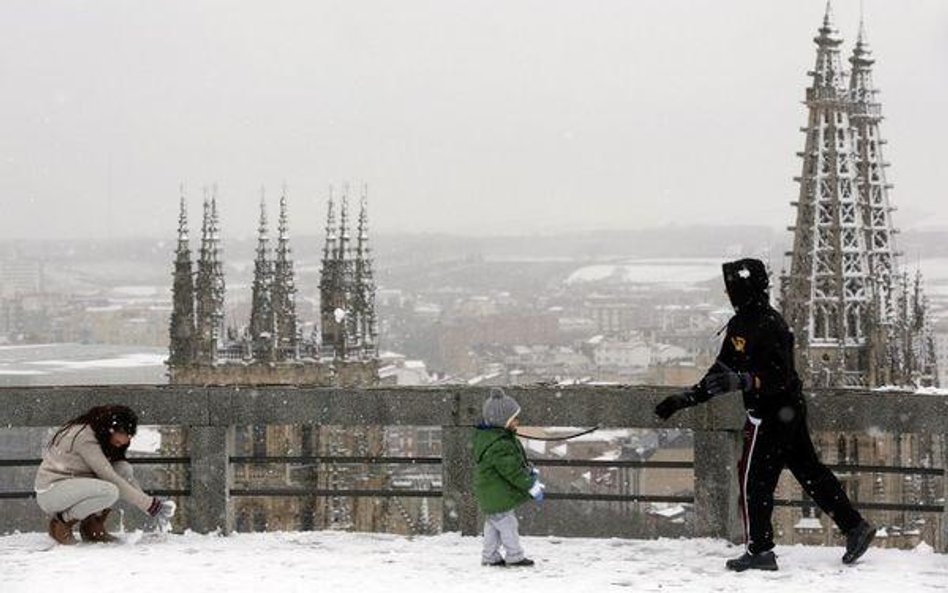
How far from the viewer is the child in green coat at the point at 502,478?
9.03 metres

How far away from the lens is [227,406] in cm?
1027

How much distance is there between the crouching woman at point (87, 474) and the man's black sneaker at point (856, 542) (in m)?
4.33

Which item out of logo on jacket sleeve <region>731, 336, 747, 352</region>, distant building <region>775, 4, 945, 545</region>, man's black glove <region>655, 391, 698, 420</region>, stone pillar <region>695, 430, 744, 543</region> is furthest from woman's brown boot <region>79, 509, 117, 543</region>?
distant building <region>775, 4, 945, 545</region>

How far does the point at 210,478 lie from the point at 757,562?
379 cm

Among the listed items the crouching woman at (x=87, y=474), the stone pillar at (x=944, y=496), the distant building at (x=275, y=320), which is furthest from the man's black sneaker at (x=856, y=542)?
the distant building at (x=275, y=320)

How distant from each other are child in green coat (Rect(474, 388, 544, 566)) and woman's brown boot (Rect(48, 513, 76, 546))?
2.75 m

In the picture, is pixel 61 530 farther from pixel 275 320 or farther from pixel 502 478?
pixel 275 320

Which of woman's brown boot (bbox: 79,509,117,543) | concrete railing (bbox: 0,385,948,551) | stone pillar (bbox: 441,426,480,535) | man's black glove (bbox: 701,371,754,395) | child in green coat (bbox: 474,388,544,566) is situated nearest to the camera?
man's black glove (bbox: 701,371,754,395)

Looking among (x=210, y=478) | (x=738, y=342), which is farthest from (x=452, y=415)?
(x=738, y=342)

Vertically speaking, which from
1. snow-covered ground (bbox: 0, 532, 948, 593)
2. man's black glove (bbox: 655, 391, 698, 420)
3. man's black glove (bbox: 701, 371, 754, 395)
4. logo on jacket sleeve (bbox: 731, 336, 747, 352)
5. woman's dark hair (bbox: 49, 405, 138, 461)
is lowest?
snow-covered ground (bbox: 0, 532, 948, 593)

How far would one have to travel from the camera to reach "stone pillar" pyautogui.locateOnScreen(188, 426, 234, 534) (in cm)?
1034

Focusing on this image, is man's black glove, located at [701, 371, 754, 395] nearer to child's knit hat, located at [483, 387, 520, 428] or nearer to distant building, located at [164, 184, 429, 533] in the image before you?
child's knit hat, located at [483, 387, 520, 428]

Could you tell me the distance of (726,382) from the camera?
8.70 meters

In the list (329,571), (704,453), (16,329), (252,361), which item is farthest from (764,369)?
(16,329)
